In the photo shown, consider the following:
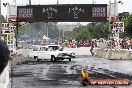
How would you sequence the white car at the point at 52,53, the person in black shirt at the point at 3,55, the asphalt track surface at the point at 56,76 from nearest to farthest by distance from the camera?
the person in black shirt at the point at 3,55
the asphalt track surface at the point at 56,76
the white car at the point at 52,53

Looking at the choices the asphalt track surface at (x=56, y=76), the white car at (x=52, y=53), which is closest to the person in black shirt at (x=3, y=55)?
the asphalt track surface at (x=56, y=76)

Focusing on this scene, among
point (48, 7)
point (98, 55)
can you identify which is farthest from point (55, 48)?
point (98, 55)

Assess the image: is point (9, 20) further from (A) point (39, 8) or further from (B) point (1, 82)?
(B) point (1, 82)

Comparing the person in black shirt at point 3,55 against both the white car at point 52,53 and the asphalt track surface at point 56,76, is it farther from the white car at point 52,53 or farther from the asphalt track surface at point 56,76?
the white car at point 52,53

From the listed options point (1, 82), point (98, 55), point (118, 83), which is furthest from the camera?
point (98, 55)

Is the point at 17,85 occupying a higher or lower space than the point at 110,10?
lower

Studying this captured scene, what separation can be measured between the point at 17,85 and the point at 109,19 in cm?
2756

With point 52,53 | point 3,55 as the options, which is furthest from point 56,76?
point 3,55

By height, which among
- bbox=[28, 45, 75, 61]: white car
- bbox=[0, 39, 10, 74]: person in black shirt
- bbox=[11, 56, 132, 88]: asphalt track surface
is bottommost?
bbox=[11, 56, 132, 88]: asphalt track surface

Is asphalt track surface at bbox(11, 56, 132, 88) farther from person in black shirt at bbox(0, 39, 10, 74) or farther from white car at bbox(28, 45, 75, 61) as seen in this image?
person in black shirt at bbox(0, 39, 10, 74)

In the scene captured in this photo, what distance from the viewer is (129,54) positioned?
39.5m

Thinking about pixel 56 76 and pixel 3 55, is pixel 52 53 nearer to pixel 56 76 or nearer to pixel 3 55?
pixel 56 76

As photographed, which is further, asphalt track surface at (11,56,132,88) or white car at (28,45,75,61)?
white car at (28,45,75,61)

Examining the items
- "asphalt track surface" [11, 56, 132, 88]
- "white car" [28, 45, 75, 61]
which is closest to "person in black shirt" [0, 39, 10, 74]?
"asphalt track surface" [11, 56, 132, 88]
